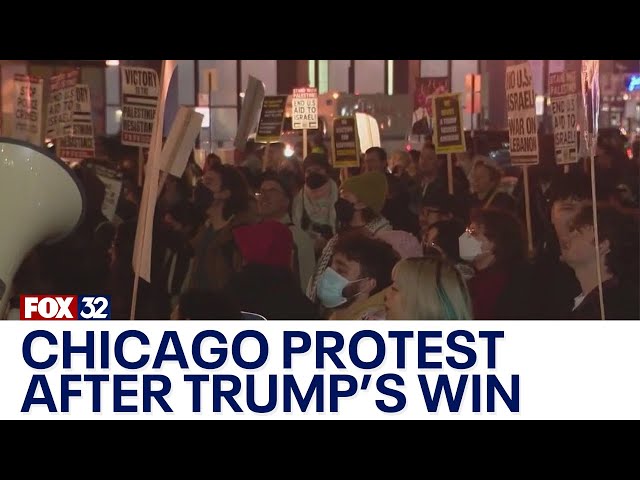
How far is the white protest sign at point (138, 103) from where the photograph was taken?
4418 mm

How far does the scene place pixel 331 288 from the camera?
3.91m

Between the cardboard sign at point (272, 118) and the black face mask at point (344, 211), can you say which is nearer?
the black face mask at point (344, 211)

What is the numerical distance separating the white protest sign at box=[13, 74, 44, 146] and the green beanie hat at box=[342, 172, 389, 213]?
187 centimetres

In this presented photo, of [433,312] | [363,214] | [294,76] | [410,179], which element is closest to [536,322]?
[433,312]

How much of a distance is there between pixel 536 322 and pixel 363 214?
1.34m

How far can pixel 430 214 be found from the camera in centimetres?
450

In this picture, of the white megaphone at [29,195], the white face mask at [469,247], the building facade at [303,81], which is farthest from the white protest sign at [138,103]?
the building facade at [303,81]

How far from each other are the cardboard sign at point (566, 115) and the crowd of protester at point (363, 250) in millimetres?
120

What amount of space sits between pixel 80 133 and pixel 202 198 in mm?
1197

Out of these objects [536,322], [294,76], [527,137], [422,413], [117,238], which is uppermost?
[294,76]

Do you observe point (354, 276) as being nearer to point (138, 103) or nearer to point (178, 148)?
point (178, 148)

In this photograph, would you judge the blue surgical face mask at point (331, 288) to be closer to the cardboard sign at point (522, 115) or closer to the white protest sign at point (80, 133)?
the cardboard sign at point (522, 115)

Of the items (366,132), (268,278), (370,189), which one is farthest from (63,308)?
(366,132)

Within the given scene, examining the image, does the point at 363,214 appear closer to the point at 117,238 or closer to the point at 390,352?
the point at 117,238
